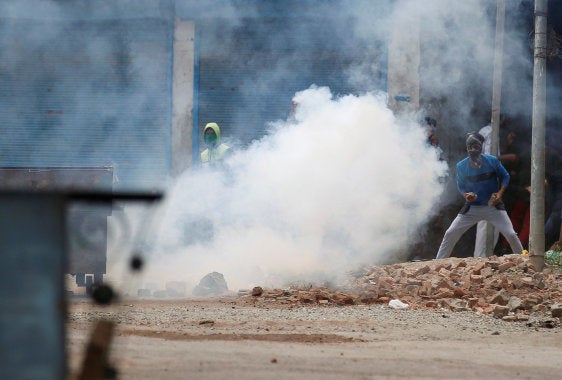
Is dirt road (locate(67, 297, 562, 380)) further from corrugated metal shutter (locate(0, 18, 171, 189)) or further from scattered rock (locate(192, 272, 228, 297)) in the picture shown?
corrugated metal shutter (locate(0, 18, 171, 189))

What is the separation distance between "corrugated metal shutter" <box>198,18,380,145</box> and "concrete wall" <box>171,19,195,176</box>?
6.3 inches

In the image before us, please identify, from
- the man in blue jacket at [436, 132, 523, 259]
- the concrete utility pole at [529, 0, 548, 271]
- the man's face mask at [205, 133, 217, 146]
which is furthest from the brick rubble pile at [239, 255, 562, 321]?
the man's face mask at [205, 133, 217, 146]

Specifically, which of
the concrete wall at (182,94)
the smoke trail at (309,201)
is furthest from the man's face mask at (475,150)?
the concrete wall at (182,94)

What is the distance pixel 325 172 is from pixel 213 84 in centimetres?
320

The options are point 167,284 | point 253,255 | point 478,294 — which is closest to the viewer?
point 478,294

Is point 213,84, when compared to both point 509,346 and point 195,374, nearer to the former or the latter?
point 509,346

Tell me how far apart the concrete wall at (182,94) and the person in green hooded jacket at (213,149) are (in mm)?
1698

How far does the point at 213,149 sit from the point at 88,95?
322 cm

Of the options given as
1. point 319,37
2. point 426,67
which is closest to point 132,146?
point 319,37

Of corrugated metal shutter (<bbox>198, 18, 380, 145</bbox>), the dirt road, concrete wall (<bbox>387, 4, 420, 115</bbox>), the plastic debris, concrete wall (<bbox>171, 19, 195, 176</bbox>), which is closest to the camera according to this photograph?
the dirt road

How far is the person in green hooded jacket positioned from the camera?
11.9m

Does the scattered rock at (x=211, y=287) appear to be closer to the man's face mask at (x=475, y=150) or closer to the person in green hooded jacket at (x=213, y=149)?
the person in green hooded jacket at (x=213, y=149)

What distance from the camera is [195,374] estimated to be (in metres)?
4.44

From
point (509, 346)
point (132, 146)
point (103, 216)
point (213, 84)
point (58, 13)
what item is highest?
point (58, 13)
